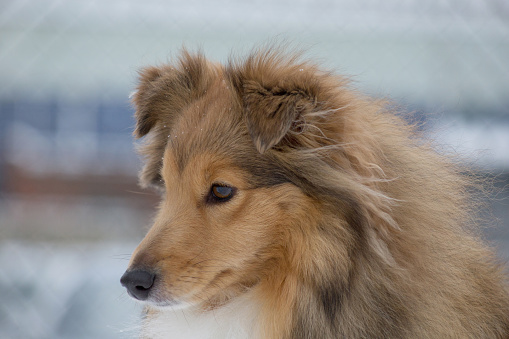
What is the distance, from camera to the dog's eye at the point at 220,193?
6.61 ft

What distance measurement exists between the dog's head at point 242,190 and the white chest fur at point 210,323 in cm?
7

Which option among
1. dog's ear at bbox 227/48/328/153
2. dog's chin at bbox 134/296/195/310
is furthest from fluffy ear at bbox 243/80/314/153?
dog's chin at bbox 134/296/195/310

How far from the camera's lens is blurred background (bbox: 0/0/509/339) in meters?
3.75

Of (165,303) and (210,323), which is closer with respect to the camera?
(165,303)

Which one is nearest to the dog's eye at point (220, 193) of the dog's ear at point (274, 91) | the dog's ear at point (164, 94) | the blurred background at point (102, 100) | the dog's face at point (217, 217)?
the dog's face at point (217, 217)

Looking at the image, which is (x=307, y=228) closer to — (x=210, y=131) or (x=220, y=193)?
(x=220, y=193)

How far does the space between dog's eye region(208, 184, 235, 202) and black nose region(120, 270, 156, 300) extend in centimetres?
36

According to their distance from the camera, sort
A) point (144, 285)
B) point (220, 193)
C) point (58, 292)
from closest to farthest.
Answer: point (144, 285)
point (220, 193)
point (58, 292)

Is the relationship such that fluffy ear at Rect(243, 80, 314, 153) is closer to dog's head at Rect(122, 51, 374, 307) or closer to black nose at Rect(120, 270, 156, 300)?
dog's head at Rect(122, 51, 374, 307)

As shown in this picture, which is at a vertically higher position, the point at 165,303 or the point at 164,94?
the point at 164,94

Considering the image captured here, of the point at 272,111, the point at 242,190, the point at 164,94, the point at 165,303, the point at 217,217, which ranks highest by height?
the point at 272,111

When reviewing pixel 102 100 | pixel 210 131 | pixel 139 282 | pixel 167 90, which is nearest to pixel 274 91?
pixel 210 131

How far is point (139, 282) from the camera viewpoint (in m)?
1.93

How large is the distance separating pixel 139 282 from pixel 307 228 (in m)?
0.64
